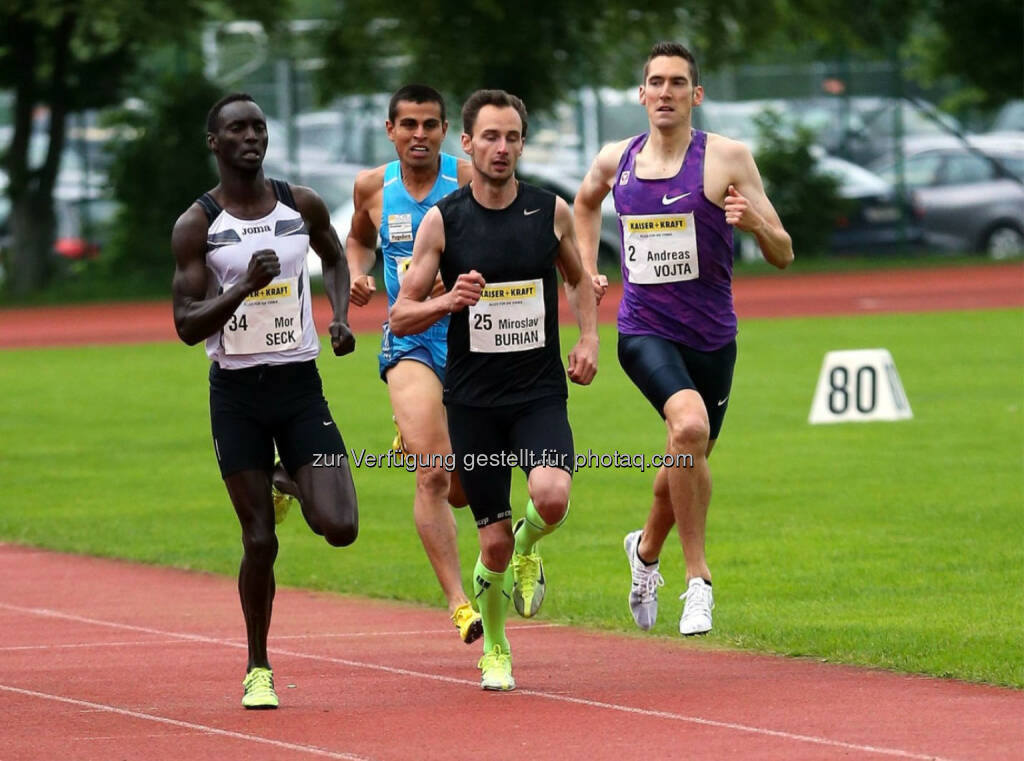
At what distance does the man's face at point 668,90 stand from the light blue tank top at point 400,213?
3.42 ft

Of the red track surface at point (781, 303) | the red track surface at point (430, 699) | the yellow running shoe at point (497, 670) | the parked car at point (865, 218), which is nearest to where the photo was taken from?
the red track surface at point (430, 699)

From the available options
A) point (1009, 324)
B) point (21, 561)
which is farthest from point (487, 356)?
point (1009, 324)

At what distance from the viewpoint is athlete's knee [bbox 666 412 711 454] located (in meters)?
8.75

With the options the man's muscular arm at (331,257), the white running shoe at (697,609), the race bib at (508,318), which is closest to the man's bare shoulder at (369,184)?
the man's muscular arm at (331,257)

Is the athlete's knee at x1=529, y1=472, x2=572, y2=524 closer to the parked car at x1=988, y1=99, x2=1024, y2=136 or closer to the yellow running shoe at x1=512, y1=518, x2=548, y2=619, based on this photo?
the yellow running shoe at x1=512, y1=518, x2=548, y2=619

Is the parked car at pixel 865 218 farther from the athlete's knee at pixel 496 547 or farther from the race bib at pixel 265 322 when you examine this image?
the race bib at pixel 265 322

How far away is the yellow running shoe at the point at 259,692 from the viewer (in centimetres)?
766

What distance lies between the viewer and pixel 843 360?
58.0 feet

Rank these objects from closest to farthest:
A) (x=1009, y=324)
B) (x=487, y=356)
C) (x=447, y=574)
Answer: (x=487, y=356) < (x=447, y=574) < (x=1009, y=324)

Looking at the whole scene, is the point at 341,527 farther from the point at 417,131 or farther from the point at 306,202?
the point at 417,131

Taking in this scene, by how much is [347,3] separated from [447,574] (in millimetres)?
29318

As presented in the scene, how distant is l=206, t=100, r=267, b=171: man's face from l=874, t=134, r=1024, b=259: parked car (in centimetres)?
3165

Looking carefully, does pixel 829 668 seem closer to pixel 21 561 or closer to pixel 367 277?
pixel 367 277

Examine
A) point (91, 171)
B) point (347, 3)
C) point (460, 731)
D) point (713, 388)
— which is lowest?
point (460, 731)
